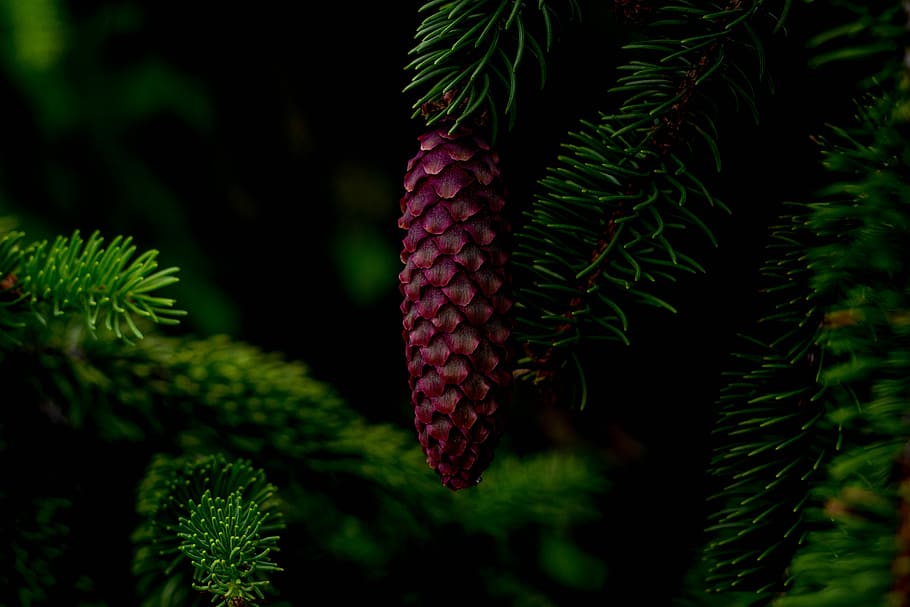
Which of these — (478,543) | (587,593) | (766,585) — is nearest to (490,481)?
(478,543)

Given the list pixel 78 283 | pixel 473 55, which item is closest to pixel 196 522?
pixel 78 283

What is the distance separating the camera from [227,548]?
1.92ft

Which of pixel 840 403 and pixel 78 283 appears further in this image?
pixel 78 283

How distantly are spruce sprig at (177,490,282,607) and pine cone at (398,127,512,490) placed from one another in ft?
0.56

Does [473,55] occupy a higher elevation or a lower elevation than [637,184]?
higher

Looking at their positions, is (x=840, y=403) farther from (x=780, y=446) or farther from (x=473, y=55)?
(x=473, y=55)

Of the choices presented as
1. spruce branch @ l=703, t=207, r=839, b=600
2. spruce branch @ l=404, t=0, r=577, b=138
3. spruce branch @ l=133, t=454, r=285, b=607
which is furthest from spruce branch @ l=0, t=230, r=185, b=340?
spruce branch @ l=703, t=207, r=839, b=600

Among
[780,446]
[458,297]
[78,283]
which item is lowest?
[780,446]

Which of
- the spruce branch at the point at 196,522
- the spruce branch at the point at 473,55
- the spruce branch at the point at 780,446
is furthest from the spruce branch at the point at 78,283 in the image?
the spruce branch at the point at 780,446

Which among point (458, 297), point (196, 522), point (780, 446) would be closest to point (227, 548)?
point (196, 522)

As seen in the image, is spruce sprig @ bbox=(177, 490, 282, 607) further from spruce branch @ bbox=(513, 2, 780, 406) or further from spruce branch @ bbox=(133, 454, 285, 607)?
spruce branch @ bbox=(513, 2, 780, 406)

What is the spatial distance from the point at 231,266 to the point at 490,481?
1.01 meters

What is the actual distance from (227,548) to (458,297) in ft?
0.93

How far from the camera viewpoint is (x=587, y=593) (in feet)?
3.59
